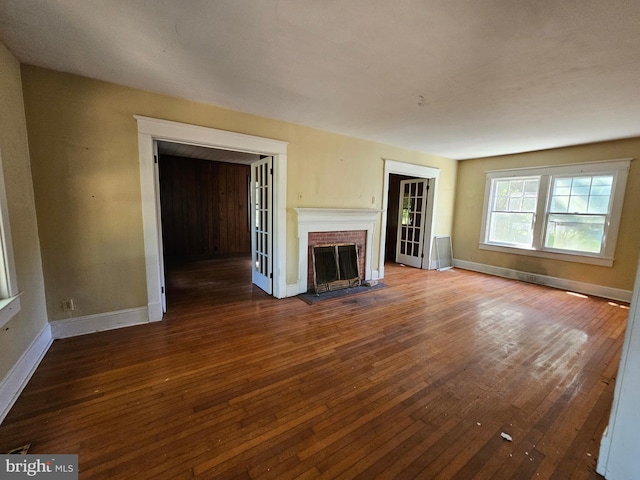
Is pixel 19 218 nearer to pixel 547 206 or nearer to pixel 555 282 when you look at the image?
pixel 547 206

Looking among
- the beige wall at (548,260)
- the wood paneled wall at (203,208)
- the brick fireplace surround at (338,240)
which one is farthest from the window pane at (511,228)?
the wood paneled wall at (203,208)

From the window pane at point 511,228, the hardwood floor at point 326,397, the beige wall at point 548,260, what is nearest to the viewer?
the hardwood floor at point 326,397

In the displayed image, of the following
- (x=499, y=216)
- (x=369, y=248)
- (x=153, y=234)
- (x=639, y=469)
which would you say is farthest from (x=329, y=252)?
(x=499, y=216)

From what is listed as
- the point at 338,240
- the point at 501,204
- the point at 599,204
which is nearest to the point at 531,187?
the point at 501,204

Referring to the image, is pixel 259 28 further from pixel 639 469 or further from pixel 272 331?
pixel 639 469

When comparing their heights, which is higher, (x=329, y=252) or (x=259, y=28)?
(x=259, y=28)

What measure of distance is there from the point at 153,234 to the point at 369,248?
10.9 feet

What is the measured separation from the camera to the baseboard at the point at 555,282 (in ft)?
13.8

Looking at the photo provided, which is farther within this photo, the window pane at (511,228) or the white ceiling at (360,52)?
the window pane at (511,228)

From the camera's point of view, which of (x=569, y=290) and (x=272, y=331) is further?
(x=569, y=290)

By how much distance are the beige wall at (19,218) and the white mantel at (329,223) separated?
266 centimetres

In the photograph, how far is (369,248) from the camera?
4.73 m

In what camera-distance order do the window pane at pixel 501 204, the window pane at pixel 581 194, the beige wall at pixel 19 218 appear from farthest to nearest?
1. the window pane at pixel 501 204
2. the window pane at pixel 581 194
3. the beige wall at pixel 19 218

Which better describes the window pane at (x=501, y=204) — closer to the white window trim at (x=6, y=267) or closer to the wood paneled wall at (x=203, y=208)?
the wood paneled wall at (x=203, y=208)
